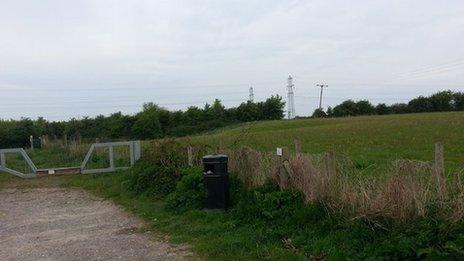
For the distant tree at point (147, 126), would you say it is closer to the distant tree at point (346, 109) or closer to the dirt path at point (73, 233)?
the distant tree at point (346, 109)

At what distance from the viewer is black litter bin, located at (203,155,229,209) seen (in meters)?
10.0

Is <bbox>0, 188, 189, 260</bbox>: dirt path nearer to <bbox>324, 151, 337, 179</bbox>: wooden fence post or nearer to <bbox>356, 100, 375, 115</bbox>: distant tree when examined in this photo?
<bbox>324, 151, 337, 179</bbox>: wooden fence post

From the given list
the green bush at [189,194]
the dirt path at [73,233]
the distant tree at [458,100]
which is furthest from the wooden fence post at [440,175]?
the distant tree at [458,100]

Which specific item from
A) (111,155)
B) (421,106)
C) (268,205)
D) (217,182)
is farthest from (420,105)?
(268,205)

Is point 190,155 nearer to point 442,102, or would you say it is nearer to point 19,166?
point 19,166

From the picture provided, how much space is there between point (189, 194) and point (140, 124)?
68639 millimetres

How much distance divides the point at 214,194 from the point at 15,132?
5988cm

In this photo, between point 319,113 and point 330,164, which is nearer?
point 330,164

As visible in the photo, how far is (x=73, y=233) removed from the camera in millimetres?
9867

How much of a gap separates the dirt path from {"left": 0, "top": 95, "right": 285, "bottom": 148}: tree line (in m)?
51.5

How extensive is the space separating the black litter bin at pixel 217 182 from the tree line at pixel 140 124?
185 ft

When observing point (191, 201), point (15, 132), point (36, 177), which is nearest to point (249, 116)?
point (15, 132)

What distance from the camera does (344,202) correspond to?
7223 millimetres

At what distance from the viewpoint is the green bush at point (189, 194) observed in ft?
35.1
